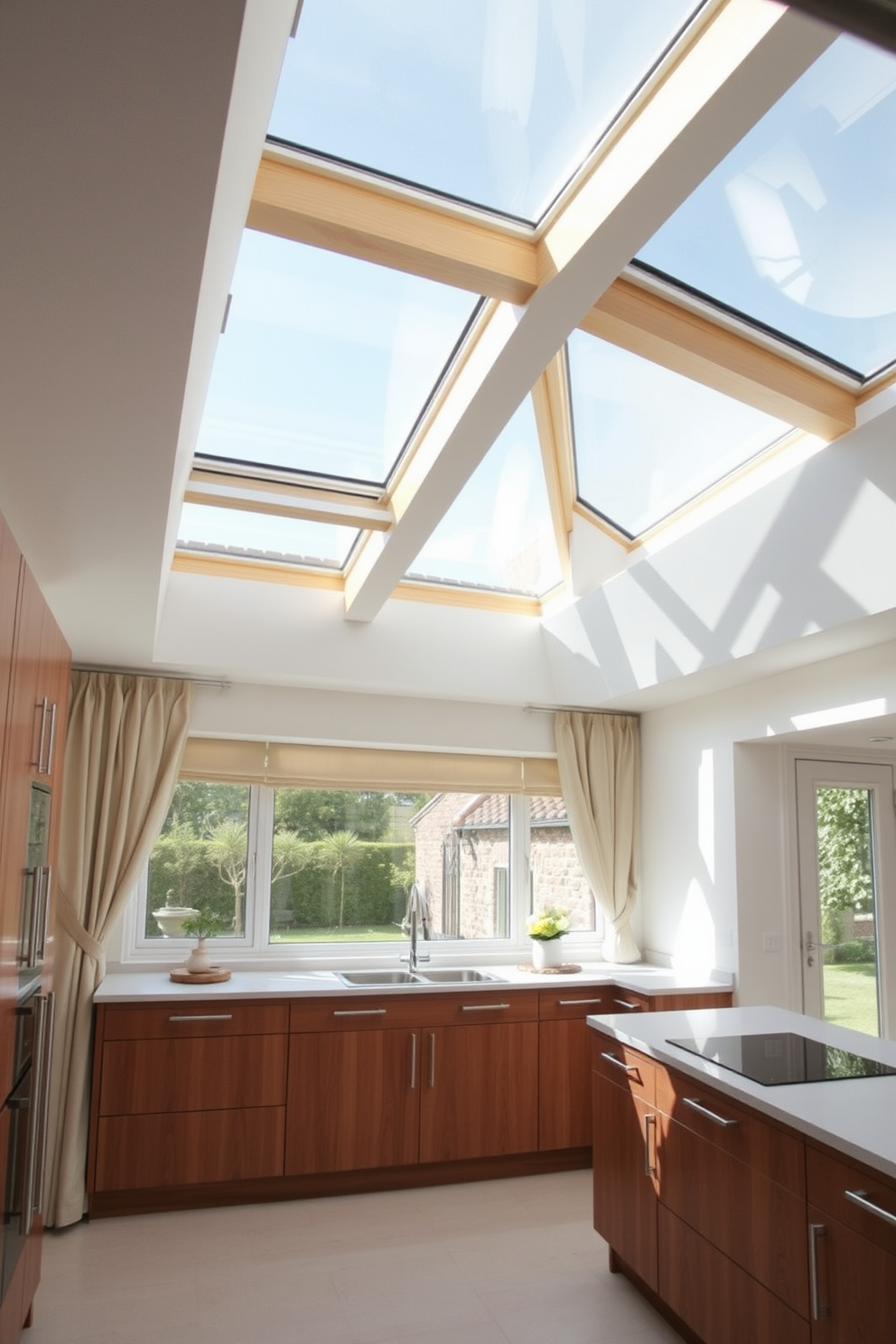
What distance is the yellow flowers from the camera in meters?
4.81

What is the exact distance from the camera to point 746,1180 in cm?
245

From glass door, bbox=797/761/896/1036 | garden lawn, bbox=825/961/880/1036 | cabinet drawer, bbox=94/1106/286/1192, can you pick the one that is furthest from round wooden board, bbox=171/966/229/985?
garden lawn, bbox=825/961/880/1036

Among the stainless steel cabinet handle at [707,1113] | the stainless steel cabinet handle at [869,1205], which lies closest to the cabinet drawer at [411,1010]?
the stainless steel cabinet handle at [707,1113]

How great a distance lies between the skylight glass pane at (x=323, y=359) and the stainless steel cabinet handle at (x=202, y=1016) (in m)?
2.27

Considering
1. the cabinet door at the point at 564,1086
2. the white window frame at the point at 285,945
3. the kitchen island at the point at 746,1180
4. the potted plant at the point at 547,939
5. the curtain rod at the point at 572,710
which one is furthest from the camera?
the curtain rod at the point at 572,710

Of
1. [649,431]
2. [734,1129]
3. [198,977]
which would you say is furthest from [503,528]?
[734,1129]

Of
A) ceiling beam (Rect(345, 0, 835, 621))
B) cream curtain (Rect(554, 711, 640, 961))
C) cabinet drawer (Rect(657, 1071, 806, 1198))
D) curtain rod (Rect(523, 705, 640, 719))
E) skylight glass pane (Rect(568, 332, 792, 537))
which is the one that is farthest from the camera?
curtain rod (Rect(523, 705, 640, 719))

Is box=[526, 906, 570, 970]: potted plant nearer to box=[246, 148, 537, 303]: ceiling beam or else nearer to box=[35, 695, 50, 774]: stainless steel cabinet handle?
box=[35, 695, 50, 774]: stainless steel cabinet handle

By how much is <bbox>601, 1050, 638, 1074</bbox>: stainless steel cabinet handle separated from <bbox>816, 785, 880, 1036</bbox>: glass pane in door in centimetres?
166

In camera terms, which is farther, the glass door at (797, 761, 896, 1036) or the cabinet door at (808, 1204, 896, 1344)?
the glass door at (797, 761, 896, 1036)

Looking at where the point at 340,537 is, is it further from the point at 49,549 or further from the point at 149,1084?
the point at 149,1084

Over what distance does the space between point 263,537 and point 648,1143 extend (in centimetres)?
281

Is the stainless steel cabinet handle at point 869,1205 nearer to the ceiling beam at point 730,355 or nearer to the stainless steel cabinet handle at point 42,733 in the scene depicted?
the ceiling beam at point 730,355

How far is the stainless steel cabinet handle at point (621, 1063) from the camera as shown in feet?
10.2
